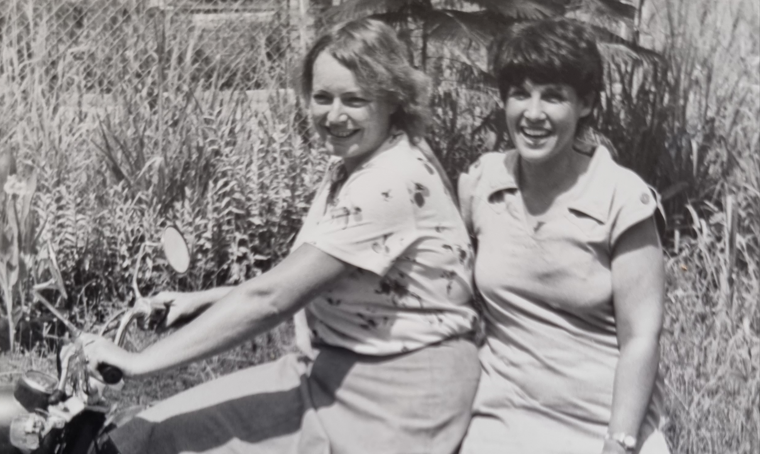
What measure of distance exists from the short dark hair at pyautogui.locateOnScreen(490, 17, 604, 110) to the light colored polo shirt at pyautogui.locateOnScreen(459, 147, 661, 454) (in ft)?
0.55

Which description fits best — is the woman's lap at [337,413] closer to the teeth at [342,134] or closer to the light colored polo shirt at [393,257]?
the light colored polo shirt at [393,257]

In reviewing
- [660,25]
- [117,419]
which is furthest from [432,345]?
[660,25]

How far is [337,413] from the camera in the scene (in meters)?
1.80

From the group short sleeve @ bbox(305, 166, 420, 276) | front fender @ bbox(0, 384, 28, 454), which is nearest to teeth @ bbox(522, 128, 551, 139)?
short sleeve @ bbox(305, 166, 420, 276)

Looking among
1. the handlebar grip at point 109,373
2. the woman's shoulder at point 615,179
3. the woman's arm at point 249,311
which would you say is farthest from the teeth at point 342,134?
the handlebar grip at point 109,373

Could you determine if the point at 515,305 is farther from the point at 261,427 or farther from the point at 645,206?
the point at 261,427

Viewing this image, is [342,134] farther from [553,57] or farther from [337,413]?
[337,413]

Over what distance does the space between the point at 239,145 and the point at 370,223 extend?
87.0 inches

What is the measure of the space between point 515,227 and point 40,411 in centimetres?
102

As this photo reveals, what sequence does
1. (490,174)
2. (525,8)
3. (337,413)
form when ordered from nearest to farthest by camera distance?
1. (337,413)
2. (490,174)
3. (525,8)

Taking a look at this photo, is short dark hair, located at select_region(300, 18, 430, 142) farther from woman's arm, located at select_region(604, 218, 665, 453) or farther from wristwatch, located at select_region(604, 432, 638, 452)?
wristwatch, located at select_region(604, 432, 638, 452)

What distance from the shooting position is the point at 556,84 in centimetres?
190

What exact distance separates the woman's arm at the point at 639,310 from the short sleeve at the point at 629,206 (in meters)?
0.02

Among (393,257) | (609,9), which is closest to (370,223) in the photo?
(393,257)
